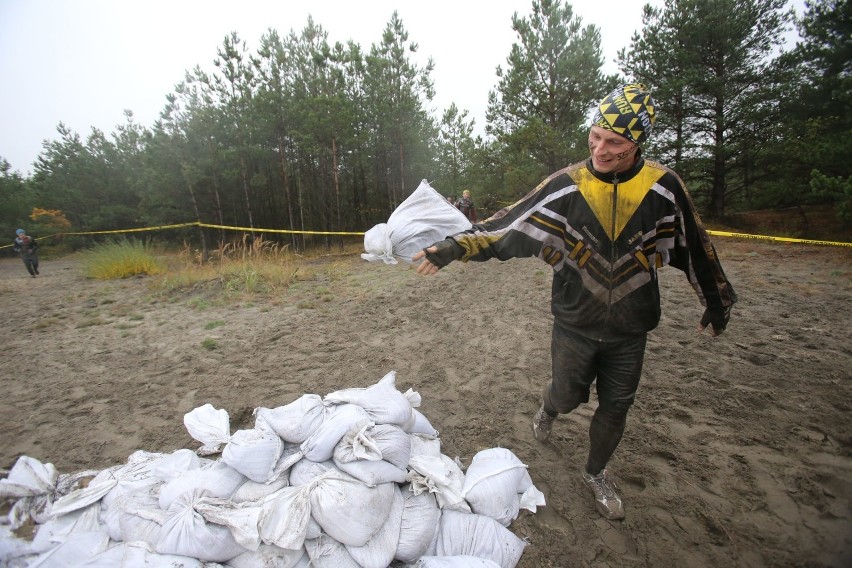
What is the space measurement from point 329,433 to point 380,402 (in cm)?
28

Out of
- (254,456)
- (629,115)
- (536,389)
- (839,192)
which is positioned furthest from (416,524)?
(839,192)

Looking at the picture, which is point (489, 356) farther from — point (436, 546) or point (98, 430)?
point (98, 430)

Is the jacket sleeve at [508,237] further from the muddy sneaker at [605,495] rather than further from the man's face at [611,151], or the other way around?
the muddy sneaker at [605,495]

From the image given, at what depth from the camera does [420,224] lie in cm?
342

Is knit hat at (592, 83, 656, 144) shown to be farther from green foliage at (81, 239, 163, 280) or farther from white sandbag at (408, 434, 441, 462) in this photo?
green foliage at (81, 239, 163, 280)

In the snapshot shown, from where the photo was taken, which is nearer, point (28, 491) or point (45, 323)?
point (28, 491)

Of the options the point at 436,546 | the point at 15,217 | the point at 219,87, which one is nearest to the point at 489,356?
the point at 436,546

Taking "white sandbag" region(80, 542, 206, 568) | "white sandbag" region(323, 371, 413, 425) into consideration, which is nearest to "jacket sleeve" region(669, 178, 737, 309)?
"white sandbag" region(323, 371, 413, 425)

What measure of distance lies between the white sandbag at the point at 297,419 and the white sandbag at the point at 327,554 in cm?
43

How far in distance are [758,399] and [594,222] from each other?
195 cm

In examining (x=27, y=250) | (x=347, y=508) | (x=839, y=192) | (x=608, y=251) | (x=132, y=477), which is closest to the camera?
(x=347, y=508)

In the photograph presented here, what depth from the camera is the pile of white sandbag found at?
4.27 feet

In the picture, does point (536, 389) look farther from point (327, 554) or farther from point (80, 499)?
point (80, 499)

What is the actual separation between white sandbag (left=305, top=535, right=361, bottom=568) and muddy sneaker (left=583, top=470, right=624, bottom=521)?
110 cm
